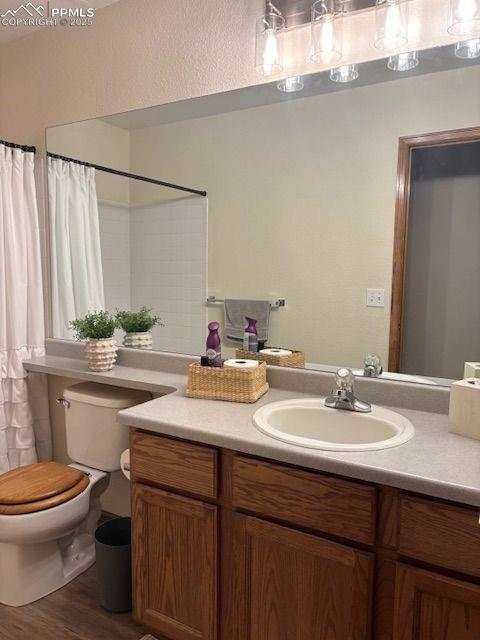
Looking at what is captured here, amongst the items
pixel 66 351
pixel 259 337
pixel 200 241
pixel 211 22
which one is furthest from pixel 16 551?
pixel 211 22

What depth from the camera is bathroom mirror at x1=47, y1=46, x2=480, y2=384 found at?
1.59 metres

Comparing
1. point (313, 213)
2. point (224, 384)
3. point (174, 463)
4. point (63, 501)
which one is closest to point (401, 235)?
point (313, 213)

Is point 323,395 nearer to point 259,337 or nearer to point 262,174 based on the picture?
point 259,337

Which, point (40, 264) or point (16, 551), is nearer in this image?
point (16, 551)

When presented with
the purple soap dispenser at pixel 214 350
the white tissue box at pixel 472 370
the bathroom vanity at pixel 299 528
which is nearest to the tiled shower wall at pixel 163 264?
the purple soap dispenser at pixel 214 350

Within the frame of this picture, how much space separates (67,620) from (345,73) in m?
2.27

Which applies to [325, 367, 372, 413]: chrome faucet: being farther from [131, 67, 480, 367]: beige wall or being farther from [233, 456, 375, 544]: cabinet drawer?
[233, 456, 375, 544]: cabinet drawer

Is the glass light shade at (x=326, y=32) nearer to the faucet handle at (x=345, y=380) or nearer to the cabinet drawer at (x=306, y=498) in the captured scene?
the faucet handle at (x=345, y=380)

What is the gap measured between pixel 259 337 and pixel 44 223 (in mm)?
1415

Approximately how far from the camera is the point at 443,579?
1073 millimetres

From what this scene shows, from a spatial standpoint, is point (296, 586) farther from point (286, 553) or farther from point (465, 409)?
point (465, 409)

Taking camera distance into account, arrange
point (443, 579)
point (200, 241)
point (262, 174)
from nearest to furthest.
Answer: point (443, 579), point (262, 174), point (200, 241)

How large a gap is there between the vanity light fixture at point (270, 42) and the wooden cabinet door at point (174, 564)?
1.58m

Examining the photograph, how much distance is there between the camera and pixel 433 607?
109 centimetres
